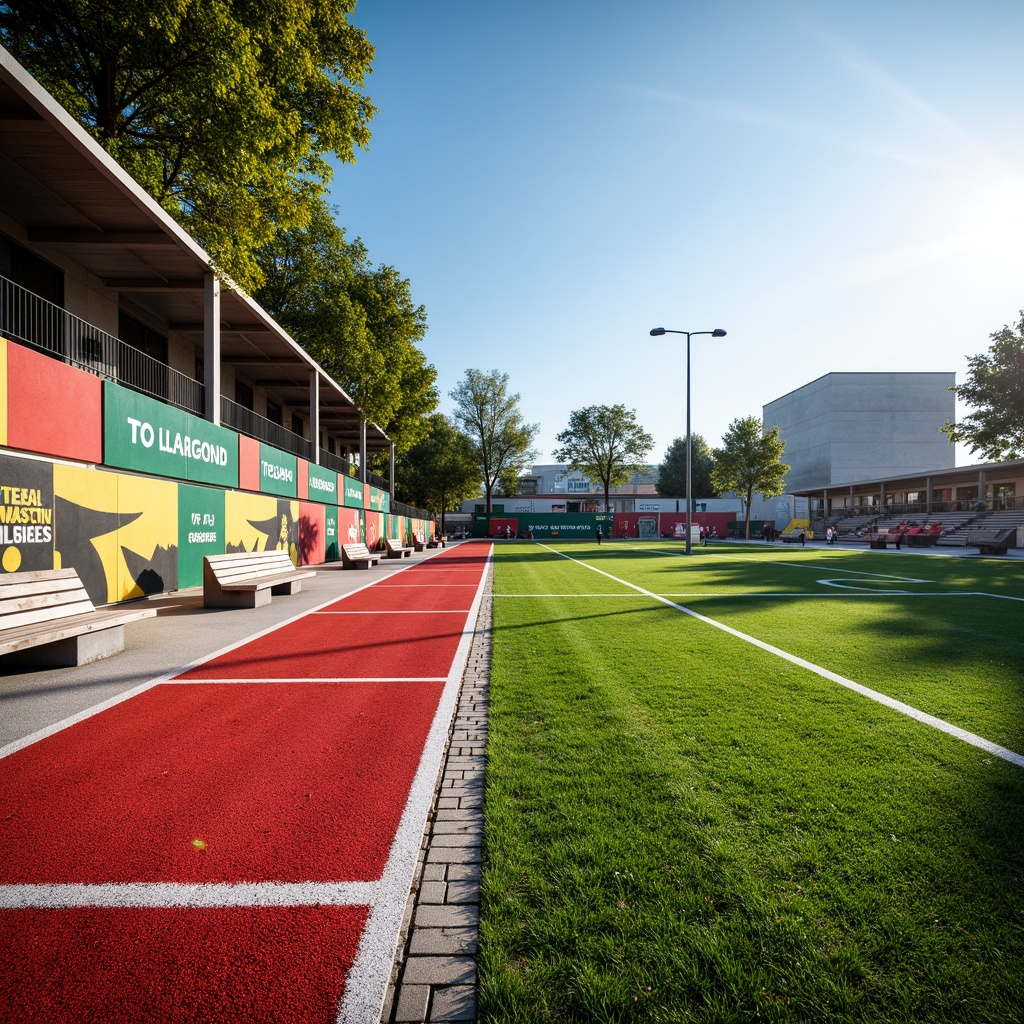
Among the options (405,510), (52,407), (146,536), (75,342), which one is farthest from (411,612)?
(405,510)

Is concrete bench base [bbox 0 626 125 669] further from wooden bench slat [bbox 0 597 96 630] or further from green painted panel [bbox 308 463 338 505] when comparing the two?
green painted panel [bbox 308 463 338 505]

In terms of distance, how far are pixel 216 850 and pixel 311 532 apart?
19667 mm

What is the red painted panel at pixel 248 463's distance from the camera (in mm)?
15438

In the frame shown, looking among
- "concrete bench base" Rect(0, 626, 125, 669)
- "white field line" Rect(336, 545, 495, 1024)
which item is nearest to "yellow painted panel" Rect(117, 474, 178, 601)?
"concrete bench base" Rect(0, 626, 125, 669)

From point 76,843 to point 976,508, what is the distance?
5764 cm

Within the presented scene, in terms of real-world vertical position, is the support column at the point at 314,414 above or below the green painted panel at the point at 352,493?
above

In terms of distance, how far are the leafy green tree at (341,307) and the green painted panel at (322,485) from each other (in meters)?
5.17

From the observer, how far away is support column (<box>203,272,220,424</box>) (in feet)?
46.7

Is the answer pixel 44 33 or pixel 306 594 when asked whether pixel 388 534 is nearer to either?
pixel 306 594

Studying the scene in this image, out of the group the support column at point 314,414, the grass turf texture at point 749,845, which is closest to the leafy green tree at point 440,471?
the support column at point 314,414

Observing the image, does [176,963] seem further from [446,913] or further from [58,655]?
[58,655]

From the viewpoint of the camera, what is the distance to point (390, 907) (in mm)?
2240

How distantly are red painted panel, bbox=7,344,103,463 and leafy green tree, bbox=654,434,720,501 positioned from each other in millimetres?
76629

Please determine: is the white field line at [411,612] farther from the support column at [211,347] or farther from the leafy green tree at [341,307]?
the leafy green tree at [341,307]
